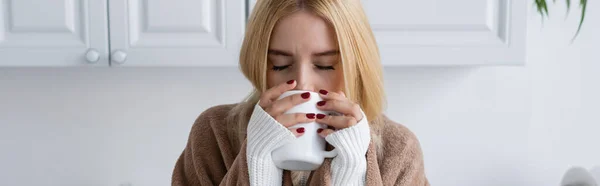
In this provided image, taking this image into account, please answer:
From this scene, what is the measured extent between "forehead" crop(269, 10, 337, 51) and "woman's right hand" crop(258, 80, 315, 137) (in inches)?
2.7

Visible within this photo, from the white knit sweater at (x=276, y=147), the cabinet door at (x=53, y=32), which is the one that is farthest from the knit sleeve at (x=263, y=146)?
the cabinet door at (x=53, y=32)

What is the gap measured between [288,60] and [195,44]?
416mm

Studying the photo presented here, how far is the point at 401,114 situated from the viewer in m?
1.69

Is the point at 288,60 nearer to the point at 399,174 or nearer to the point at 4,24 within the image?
the point at 399,174

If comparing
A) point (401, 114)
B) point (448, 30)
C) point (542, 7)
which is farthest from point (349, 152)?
point (542, 7)

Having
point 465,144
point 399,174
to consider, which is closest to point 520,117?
point 465,144

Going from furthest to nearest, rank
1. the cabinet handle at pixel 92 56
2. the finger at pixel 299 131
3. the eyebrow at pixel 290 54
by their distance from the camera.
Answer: the cabinet handle at pixel 92 56
the eyebrow at pixel 290 54
the finger at pixel 299 131

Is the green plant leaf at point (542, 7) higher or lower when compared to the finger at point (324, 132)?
higher

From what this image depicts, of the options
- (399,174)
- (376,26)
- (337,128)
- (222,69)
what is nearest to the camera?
(337,128)

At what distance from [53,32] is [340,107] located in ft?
2.37

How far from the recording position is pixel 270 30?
2.95 ft

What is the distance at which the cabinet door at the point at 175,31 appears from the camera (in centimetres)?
126

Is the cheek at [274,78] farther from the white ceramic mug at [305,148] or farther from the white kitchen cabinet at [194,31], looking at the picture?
the white kitchen cabinet at [194,31]

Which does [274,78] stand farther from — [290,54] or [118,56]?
[118,56]
